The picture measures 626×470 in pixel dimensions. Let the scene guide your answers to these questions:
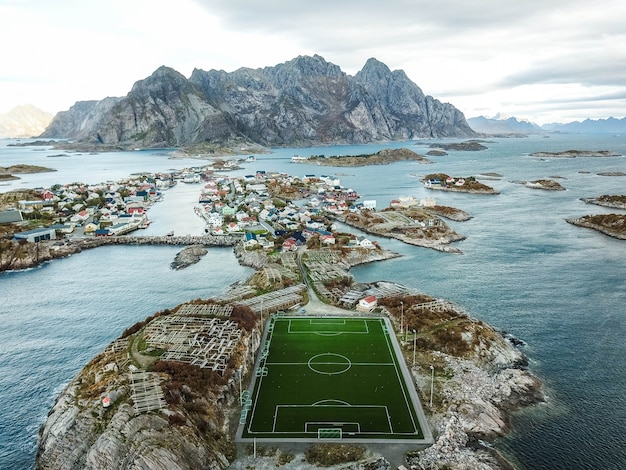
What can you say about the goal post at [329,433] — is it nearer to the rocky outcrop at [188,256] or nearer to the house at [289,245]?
the rocky outcrop at [188,256]

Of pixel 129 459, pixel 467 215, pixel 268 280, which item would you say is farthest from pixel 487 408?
pixel 467 215

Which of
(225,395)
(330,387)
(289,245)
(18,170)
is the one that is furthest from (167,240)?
(18,170)

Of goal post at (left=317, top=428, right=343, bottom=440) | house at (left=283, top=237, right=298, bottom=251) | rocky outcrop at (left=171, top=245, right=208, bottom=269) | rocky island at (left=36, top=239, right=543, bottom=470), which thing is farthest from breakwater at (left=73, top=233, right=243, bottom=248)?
goal post at (left=317, top=428, right=343, bottom=440)

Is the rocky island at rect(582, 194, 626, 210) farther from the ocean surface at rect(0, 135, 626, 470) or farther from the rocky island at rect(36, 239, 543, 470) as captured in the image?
the rocky island at rect(36, 239, 543, 470)

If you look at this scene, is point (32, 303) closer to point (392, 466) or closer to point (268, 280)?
point (268, 280)

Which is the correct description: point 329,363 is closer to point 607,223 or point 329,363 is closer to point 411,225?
point 411,225

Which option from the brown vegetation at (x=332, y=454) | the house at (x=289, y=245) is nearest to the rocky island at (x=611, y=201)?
the house at (x=289, y=245)
